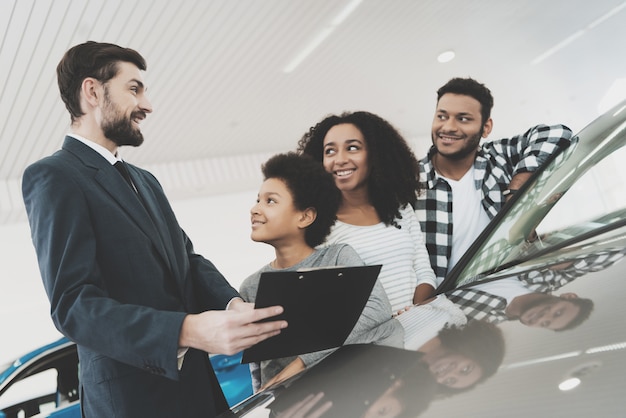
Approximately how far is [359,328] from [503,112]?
1057 cm

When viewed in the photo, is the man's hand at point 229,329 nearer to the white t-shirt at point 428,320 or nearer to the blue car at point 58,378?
the white t-shirt at point 428,320

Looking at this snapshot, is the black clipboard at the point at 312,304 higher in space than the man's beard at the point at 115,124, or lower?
lower

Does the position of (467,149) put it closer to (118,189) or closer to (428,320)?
(428,320)

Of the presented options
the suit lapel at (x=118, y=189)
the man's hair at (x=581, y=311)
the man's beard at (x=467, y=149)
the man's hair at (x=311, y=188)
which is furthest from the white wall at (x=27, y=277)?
the man's hair at (x=581, y=311)

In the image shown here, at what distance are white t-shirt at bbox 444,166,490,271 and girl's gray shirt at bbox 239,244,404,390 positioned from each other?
0.53 metres

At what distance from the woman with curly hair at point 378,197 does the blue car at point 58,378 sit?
59.1 inches

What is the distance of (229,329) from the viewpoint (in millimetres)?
929

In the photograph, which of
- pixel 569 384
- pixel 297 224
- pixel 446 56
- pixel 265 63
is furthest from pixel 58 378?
pixel 446 56

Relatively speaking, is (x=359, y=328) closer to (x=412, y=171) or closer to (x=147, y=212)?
(x=147, y=212)

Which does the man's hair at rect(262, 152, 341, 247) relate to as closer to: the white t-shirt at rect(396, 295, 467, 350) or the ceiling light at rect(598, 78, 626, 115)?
the white t-shirt at rect(396, 295, 467, 350)

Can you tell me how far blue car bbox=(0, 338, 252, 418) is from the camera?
2750 millimetres

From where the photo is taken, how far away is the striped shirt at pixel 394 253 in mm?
1657

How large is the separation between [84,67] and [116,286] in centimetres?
53

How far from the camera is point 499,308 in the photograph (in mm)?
934
